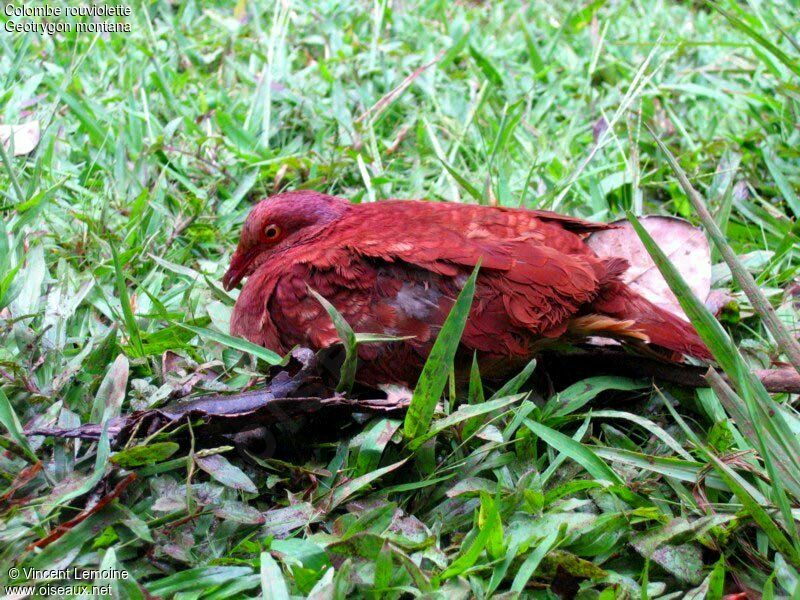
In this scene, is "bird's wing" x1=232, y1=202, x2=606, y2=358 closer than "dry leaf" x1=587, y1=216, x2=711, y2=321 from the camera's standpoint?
Yes

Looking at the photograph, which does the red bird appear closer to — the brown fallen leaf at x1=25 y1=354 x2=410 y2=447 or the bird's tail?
the bird's tail

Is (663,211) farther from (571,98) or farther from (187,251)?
(187,251)

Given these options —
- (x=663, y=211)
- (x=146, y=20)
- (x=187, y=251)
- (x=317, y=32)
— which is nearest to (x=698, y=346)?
(x=663, y=211)

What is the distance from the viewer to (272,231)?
2.83 metres

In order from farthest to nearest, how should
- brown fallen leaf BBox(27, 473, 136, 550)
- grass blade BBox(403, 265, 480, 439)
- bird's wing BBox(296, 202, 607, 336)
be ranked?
bird's wing BBox(296, 202, 607, 336)
grass blade BBox(403, 265, 480, 439)
brown fallen leaf BBox(27, 473, 136, 550)

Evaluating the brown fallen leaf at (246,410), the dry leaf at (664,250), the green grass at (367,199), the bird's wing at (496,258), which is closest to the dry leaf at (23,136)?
the green grass at (367,199)

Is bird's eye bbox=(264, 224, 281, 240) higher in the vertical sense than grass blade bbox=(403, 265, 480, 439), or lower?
higher

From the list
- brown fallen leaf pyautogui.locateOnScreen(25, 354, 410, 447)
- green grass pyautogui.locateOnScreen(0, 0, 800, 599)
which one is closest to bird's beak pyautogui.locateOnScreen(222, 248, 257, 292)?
green grass pyautogui.locateOnScreen(0, 0, 800, 599)

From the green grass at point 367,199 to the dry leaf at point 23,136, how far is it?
0.10m

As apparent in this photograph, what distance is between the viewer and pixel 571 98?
4.23 meters

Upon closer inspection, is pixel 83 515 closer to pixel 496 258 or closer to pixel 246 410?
pixel 246 410

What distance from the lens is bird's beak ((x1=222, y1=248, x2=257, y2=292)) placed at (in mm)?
2887

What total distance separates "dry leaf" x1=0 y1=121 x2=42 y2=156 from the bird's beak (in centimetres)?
117

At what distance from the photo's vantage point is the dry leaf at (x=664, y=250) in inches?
112
